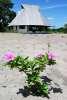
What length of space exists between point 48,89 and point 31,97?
1.84 ft

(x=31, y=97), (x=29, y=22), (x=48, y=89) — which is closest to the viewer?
(x=31, y=97)

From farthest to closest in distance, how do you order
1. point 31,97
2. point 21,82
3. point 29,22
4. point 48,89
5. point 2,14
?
point 2,14, point 29,22, point 21,82, point 48,89, point 31,97

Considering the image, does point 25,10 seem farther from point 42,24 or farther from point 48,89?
point 48,89

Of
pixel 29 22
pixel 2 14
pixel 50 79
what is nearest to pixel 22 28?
Answer: pixel 29 22

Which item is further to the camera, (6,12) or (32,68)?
(6,12)

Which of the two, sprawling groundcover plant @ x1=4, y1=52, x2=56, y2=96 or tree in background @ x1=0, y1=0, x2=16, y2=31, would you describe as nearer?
sprawling groundcover plant @ x1=4, y1=52, x2=56, y2=96

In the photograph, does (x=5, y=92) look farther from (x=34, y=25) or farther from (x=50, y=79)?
(x=34, y=25)

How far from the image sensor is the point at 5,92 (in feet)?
18.4

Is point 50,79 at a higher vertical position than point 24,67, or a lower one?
lower

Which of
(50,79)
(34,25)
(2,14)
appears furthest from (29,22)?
(50,79)

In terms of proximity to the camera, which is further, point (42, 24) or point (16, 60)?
point (42, 24)

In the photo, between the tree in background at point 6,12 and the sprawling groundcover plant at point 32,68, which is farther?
the tree in background at point 6,12

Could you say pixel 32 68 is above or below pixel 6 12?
below

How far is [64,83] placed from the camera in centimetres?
647
